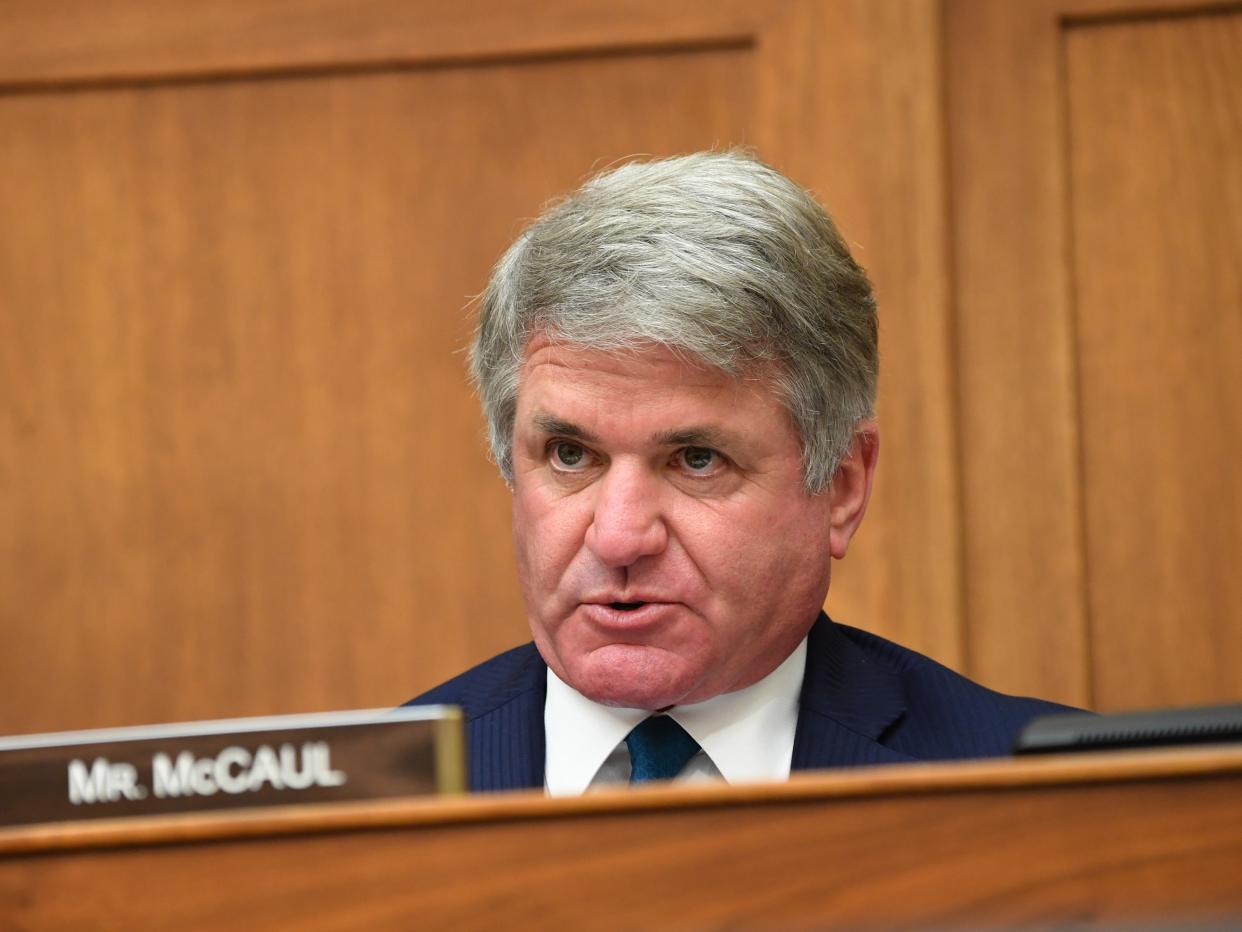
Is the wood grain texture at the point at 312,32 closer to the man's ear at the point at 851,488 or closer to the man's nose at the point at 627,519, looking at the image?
the man's ear at the point at 851,488

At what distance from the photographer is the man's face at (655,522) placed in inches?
60.8

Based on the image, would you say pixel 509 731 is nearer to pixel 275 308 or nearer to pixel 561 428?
pixel 561 428

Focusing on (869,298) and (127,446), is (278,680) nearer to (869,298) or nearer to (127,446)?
(127,446)

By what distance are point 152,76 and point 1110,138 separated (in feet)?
4.77

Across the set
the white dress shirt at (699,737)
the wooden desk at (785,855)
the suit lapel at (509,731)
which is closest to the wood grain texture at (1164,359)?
the white dress shirt at (699,737)

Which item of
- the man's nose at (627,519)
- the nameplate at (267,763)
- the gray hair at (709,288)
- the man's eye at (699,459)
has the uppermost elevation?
the gray hair at (709,288)

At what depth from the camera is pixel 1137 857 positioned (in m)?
0.86

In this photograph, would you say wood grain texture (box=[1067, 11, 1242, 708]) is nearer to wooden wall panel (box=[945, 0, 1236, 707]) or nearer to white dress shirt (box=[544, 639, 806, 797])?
wooden wall panel (box=[945, 0, 1236, 707])

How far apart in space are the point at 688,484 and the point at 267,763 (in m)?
0.70

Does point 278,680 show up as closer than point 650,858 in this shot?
No

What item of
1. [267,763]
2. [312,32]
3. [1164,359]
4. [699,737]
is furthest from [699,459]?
[312,32]

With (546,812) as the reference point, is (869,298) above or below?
above

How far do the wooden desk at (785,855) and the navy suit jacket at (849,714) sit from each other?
715 mm

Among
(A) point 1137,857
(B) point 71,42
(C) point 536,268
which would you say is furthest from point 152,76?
(A) point 1137,857
